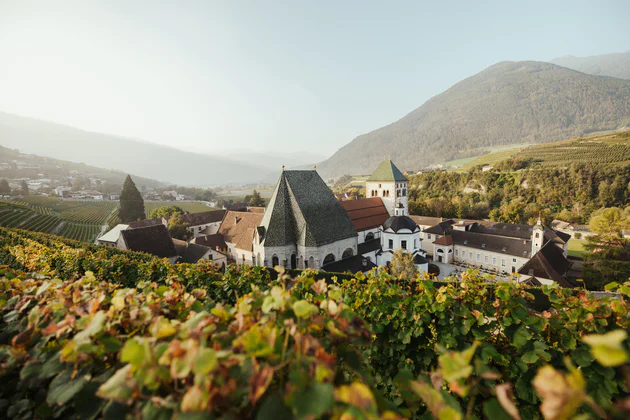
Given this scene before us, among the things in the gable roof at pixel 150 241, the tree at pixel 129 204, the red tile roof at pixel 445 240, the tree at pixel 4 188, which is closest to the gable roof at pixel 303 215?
the gable roof at pixel 150 241

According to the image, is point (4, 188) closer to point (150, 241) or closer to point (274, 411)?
point (150, 241)

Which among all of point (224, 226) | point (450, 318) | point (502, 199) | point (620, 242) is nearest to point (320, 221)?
point (224, 226)

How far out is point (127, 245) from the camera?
2392 centimetres

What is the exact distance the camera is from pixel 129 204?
49.8m

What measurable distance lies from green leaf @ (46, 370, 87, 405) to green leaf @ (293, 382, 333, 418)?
1.42 m

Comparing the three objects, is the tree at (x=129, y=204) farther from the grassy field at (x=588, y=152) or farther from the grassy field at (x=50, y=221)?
the grassy field at (x=588, y=152)

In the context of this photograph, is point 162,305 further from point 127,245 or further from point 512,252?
point 512,252

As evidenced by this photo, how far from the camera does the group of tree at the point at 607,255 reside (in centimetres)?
2395

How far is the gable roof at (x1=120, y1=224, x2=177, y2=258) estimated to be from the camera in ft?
79.8

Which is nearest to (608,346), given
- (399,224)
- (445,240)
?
(399,224)

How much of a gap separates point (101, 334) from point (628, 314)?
5412mm

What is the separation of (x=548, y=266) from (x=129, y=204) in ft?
203

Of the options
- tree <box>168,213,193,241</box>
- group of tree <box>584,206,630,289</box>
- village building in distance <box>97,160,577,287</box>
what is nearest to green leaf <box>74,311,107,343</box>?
village building in distance <box>97,160,577,287</box>

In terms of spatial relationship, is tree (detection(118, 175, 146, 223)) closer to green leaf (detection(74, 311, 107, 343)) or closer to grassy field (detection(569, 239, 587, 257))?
green leaf (detection(74, 311, 107, 343))
